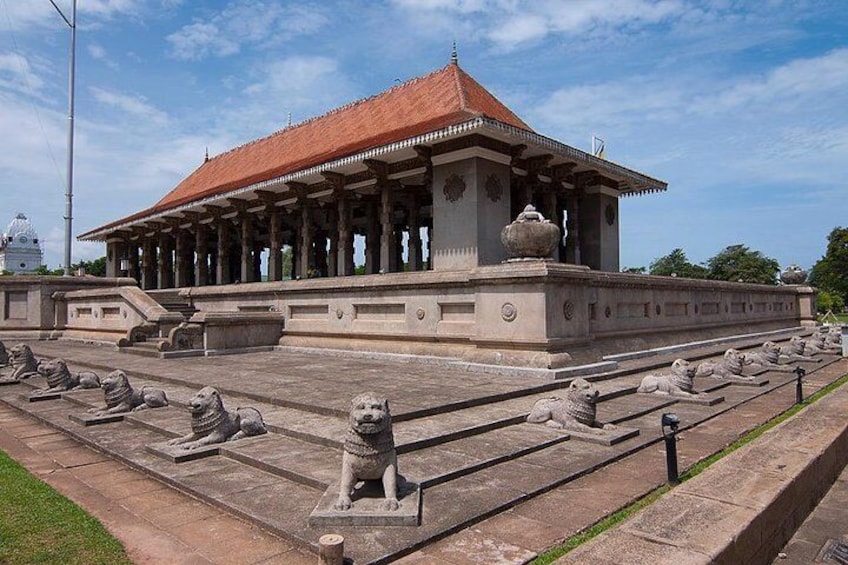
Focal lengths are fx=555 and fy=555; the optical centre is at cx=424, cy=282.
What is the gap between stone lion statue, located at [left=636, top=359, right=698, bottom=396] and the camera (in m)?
7.79

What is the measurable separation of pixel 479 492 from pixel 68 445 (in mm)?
4515

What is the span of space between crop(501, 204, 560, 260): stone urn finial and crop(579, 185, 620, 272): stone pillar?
36.0 ft

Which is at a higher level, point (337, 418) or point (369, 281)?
point (369, 281)

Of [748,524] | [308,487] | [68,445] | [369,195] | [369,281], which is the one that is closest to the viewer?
[748,524]

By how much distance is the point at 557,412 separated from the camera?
6.02m

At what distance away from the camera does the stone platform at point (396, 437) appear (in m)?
3.85

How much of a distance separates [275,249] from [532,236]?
1354 cm

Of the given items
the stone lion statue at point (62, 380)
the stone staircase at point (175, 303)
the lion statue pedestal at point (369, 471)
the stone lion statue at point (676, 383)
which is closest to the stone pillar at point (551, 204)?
the stone lion statue at point (676, 383)

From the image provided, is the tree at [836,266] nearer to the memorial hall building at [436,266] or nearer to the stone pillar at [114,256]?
the memorial hall building at [436,266]

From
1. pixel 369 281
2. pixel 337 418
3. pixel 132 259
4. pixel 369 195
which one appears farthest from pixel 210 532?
pixel 132 259

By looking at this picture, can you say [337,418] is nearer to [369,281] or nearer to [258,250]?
[369,281]

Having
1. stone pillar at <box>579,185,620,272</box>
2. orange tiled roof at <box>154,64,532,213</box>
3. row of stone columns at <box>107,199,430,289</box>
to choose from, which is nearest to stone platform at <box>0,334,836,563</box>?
orange tiled roof at <box>154,64,532,213</box>

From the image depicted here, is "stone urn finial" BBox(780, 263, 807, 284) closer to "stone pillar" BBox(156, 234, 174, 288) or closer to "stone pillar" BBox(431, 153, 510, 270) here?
"stone pillar" BBox(431, 153, 510, 270)

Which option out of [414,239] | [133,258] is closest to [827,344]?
[414,239]
